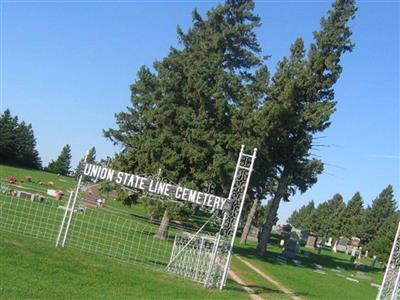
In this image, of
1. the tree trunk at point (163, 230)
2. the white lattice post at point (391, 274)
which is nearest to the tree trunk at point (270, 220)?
the tree trunk at point (163, 230)

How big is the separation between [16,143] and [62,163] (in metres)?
25.0

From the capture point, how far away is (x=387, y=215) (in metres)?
97.7

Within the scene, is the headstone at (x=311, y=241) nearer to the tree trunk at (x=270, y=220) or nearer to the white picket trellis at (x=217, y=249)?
the tree trunk at (x=270, y=220)

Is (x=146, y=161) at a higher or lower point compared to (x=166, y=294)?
higher

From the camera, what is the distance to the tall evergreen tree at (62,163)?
101 metres

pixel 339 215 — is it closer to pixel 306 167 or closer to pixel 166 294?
pixel 306 167

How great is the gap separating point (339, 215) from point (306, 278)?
7462 centimetres

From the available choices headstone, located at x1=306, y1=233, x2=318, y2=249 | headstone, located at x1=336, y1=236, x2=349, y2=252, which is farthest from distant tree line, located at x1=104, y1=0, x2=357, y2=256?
A: headstone, located at x1=336, y1=236, x2=349, y2=252

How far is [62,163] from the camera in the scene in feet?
346

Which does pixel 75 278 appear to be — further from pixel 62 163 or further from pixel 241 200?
pixel 62 163

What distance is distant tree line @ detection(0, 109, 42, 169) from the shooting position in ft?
259

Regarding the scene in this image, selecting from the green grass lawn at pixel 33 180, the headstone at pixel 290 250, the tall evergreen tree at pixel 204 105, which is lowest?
the green grass lawn at pixel 33 180

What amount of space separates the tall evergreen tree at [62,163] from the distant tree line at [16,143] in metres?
14.7

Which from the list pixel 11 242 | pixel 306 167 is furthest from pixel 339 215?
pixel 11 242
